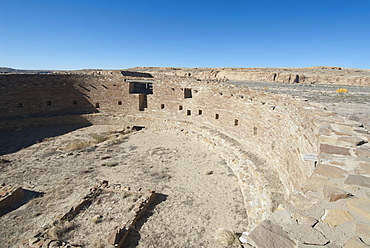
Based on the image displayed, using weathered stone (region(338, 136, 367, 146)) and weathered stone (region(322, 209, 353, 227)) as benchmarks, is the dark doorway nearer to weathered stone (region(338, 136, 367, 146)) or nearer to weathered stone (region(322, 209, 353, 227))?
weathered stone (region(338, 136, 367, 146))

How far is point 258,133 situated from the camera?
27.9 ft

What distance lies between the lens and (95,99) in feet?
55.2

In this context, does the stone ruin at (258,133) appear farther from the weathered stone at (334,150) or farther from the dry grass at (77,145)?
the dry grass at (77,145)

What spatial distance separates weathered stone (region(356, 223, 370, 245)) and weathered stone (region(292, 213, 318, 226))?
1.19ft

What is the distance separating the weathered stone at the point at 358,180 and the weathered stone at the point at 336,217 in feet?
2.23

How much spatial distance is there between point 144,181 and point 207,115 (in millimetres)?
6059

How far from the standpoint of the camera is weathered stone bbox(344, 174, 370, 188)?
2797 millimetres

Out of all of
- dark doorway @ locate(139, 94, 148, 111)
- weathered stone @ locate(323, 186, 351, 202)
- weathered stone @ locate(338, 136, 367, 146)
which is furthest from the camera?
dark doorway @ locate(139, 94, 148, 111)

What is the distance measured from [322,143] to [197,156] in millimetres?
6359

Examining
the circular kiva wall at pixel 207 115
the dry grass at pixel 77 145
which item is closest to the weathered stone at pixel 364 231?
the circular kiva wall at pixel 207 115

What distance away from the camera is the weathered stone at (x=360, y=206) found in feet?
7.54

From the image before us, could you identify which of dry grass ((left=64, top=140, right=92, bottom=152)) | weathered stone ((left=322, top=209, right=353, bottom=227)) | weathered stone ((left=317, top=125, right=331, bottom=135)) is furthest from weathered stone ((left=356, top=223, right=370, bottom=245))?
dry grass ((left=64, top=140, right=92, bottom=152))

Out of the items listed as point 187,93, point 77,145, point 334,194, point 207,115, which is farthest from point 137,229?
point 187,93

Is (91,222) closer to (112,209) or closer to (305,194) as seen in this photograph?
(112,209)
